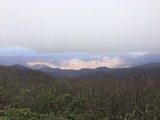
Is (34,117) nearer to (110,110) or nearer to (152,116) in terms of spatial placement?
(110,110)

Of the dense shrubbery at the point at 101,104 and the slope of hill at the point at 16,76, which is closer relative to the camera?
the dense shrubbery at the point at 101,104

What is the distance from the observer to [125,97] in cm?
1698

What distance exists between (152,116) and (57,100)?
544 inches

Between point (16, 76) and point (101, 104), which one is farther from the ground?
point (16, 76)

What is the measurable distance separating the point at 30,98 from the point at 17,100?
3.99 feet

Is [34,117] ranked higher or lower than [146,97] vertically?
lower

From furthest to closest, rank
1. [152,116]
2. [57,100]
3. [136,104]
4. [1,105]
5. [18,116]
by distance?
[57,100] → [1,105] → [18,116] → [136,104] → [152,116]

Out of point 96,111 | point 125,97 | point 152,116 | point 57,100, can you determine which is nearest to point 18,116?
point 96,111

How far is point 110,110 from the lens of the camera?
666 inches

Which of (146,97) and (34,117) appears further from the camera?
(34,117)

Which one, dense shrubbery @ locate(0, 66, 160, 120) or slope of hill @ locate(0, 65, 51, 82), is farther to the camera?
slope of hill @ locate(0, 65, 51, 82)

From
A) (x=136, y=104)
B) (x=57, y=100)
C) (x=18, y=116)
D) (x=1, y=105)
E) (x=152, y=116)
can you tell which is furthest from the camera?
(x=57, y=100)

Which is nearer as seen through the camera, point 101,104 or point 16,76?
point 101,104

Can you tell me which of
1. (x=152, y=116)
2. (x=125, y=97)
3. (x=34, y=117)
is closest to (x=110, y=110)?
(x=125, y=97)
